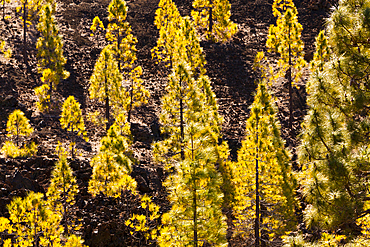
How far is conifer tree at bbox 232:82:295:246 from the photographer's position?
864 inches

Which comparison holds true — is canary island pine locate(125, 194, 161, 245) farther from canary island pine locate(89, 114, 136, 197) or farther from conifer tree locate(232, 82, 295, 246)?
conifer tree locate(232, 82, 295, 246)

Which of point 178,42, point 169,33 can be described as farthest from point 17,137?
point 169,33

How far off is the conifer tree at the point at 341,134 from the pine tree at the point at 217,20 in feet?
129

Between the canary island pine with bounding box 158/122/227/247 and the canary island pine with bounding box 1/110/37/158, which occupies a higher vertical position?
the canary island pine with bounding box 1/110/37/158

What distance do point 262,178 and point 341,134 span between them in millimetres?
12663

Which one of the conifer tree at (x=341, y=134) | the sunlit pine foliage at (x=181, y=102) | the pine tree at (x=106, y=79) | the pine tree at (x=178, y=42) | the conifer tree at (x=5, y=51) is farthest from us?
the conifer tree at (x=5, y=51)

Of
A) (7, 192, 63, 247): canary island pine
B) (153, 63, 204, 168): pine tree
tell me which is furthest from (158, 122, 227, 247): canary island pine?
(153, 63, 204, 168): pine tree

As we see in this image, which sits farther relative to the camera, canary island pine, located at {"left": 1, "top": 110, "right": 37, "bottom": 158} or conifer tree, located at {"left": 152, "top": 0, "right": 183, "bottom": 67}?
conifer tree, located at {"left": 152, "top": 0, "right": 183, "bottom": 67}

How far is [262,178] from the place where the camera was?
22.6 metres

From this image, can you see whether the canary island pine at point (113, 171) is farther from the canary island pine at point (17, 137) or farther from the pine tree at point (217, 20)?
the pine tree at point (217, 20)

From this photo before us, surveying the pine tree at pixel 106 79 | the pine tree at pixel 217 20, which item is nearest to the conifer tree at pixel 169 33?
the pine tree at pixel 217 20

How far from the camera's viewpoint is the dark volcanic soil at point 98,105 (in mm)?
25656

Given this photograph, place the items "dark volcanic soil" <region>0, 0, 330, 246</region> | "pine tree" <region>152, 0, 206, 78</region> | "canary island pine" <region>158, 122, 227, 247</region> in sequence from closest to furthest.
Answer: "canary island pine" <region>158, 122, 227, 247</region> < "dark volcanic soil" <region>0, 0, 330, 246</region> < "pine tree" <region>152, 0, 206, 78</region>

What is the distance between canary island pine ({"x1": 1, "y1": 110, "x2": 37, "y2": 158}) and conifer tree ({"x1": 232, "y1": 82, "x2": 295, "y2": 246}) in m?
15.0
